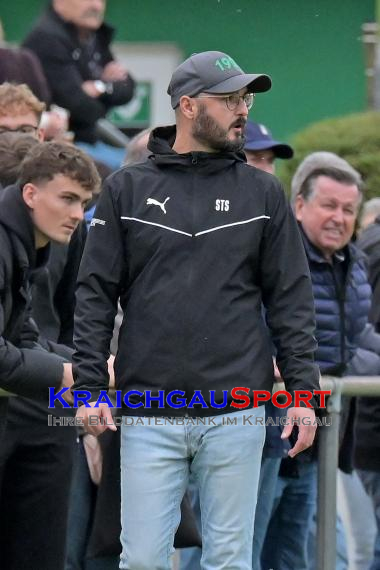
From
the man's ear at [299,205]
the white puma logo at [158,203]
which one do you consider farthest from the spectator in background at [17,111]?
the white puma logo at [158,203]

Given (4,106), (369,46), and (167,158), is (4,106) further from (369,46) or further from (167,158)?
(369,46)

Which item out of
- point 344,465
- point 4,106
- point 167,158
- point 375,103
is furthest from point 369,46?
point 167,158

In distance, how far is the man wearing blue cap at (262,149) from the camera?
6.10 meters

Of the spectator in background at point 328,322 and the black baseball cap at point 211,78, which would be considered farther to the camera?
the spectator in background at point 328,322

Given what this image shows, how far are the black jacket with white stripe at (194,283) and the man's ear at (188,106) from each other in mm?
139

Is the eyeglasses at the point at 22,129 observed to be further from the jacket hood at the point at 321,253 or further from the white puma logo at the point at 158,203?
the white puma logo at the point at 158,203

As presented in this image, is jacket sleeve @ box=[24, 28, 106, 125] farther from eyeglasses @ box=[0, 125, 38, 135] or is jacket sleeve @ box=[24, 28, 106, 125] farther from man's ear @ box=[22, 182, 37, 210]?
man's ear @ box=[22, 182, 37, 210]

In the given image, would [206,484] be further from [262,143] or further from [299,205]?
[262,143]

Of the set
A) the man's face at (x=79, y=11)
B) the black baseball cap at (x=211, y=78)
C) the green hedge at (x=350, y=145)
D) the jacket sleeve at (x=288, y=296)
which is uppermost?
the man's face at (x=79, y=11)

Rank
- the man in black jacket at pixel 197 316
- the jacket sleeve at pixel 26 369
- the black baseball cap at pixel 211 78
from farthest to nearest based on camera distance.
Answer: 1. the jacket sleeve at pixel 26 369
2. the black baseball cap at pixel 211 78
3. the man in black jacket at pixel 197 316

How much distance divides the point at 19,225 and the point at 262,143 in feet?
5.74

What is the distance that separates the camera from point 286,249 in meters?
4.30

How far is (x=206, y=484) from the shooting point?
4.25 meters

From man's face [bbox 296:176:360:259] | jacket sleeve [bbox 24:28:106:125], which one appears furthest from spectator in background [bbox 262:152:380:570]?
jacket sleeve [bbox 24:28:106:125]
